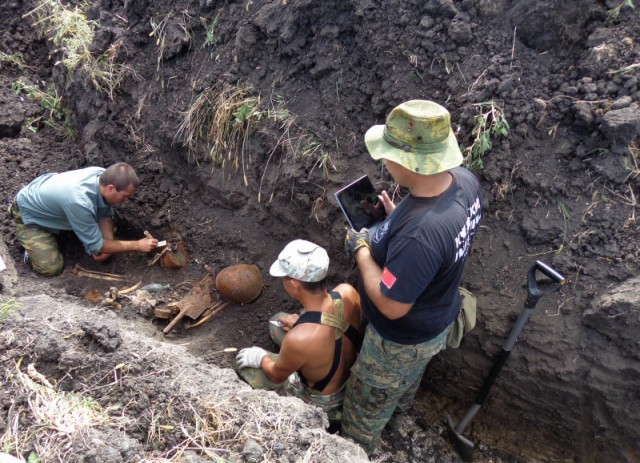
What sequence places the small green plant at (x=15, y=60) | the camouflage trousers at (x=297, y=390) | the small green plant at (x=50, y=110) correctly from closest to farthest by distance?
the camouflage trousers at (x=297, y=390)
the small green plant at (x=50, y=110)
the small green plant at (x=15, y=60)

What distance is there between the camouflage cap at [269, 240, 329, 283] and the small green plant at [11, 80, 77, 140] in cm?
367

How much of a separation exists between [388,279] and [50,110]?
4878mm

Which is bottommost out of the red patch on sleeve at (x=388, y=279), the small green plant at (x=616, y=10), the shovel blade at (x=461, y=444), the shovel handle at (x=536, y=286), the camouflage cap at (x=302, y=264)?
the shovel blade at (x=461, y=444)

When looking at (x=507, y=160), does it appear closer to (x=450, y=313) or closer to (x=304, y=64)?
(x=450, y=313)

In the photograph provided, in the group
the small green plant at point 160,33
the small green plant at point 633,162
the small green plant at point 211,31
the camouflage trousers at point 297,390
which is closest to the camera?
the small green plant at point 633,162

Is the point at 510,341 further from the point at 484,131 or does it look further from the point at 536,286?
the point at 484,131

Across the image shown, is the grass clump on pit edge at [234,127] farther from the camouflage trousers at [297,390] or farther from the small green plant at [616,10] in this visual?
the small green plant at [616,10]

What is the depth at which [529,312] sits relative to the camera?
2967 millimetres

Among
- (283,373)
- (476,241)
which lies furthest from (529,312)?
(283,373)

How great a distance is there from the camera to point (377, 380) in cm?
287

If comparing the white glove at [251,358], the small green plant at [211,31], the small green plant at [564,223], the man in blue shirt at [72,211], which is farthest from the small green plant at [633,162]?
the man in blue shirt at [72,211]

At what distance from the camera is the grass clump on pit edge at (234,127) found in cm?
393

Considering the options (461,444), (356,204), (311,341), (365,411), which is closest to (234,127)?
(356,204)

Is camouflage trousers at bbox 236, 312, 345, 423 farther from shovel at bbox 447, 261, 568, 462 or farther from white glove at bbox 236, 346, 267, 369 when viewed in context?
shovel at bbox 447, 261, 568, 462
